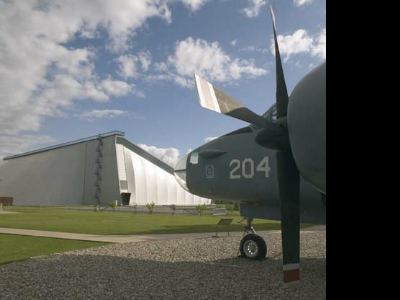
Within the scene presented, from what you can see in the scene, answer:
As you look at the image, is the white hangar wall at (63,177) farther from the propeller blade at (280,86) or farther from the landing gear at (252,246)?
the propeller blade at (280,86)

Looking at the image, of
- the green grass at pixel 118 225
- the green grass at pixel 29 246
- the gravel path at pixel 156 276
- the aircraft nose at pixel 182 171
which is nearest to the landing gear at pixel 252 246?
the gravel path at pixel 156 276

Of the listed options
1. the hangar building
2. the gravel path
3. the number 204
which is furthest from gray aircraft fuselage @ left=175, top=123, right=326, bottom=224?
the hangar building

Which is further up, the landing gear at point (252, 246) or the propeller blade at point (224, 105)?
the propeller blade at point (224, 105)

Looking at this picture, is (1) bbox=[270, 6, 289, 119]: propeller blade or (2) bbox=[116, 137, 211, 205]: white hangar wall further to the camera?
(2) bbox=[116, 137, 211, 205]: white hangar wall

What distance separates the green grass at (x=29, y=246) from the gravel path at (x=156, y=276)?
2.64 ft

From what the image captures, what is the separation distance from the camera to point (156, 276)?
853 cm

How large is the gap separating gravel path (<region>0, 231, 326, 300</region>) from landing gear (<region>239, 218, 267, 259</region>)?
0.29 meters

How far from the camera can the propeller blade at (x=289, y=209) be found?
5434 millimetres

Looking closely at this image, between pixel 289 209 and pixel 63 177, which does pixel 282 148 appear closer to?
pixel 289 209

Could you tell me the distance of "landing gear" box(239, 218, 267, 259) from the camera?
35.5ft

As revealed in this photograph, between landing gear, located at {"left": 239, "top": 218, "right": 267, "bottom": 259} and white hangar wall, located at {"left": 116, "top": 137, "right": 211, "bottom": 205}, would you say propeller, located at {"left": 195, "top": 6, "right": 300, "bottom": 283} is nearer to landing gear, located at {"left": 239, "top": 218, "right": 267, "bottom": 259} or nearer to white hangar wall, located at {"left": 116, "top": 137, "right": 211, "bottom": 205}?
landing gear, located at {"left": 239, "top": 218, "right": 267, "bottom": 259}
